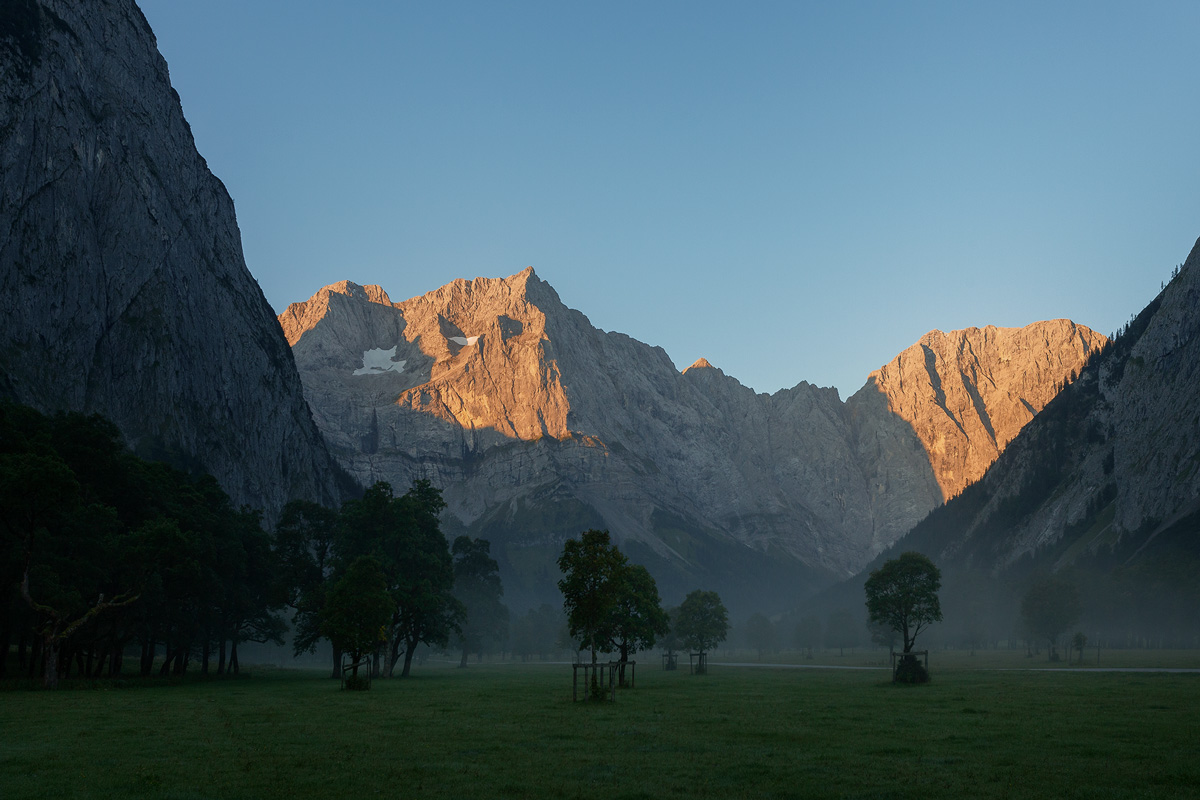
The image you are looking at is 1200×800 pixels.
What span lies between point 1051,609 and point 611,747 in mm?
A: 137360

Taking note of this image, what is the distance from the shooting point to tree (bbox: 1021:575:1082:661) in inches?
5748

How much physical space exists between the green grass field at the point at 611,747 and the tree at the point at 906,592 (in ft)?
116

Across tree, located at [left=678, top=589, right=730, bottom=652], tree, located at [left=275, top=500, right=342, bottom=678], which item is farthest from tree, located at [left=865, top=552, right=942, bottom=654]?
tree, located at [left=275, top=500, right=342, bottom=678]

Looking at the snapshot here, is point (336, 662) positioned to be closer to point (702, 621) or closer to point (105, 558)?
point (105, 558)

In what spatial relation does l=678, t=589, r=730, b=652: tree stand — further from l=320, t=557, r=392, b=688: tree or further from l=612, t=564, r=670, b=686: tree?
l=320, t=557, r=392, b=688: tree

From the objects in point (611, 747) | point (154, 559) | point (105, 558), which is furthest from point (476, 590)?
point (611, 747)

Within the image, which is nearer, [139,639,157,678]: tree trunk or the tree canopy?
the tree canopy

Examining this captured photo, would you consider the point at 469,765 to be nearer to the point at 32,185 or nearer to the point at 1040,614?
the point at 1040,614

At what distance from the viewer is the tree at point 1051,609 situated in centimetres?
14600

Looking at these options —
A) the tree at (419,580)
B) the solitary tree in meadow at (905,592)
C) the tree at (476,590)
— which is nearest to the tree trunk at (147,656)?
the tree at (419,580)

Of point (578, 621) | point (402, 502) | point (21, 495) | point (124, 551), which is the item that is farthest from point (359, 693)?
point (402, 502)

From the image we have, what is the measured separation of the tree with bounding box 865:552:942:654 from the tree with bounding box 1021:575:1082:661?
62.1 m

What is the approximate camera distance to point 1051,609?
5778 inches

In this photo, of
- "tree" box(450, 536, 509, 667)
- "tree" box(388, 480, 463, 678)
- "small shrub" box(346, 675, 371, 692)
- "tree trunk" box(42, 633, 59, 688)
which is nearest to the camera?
"tree trunk" box(42, 633, 59, 688)
